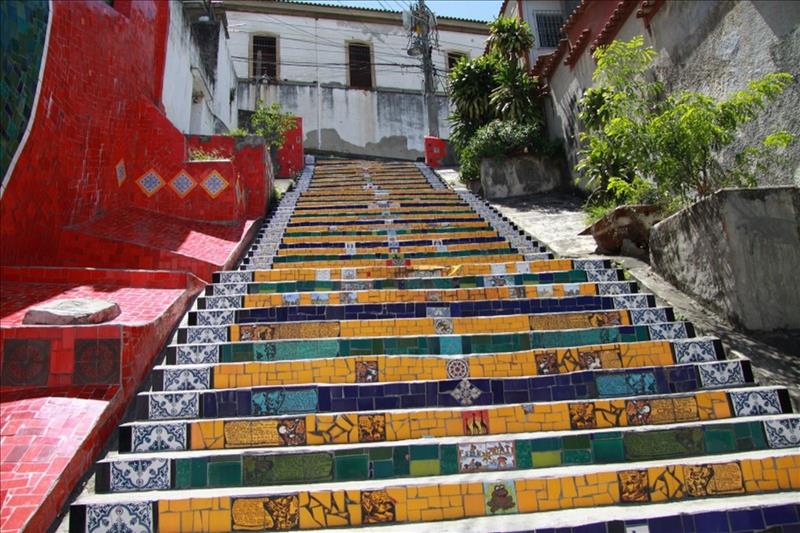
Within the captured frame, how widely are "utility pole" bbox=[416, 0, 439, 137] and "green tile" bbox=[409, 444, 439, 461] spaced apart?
15858mm

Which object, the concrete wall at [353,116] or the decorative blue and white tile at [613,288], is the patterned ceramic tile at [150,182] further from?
the concrete wall at [353,116]

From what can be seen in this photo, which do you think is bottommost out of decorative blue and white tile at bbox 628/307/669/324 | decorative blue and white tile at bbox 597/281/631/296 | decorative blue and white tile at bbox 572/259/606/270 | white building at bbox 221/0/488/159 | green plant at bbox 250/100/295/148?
decorative blue and white tile at bbox 628/307/669/324

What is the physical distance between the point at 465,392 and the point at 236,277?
308cm

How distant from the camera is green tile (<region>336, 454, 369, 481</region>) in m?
3.11

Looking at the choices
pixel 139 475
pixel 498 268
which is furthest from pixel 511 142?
pixel 139 475

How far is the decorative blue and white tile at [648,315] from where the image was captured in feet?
15.2

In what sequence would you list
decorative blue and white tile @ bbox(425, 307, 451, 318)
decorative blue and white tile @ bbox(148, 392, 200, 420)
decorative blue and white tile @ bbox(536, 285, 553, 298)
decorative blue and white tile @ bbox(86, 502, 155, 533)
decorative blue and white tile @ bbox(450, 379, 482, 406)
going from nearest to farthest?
decorative blue and white tile @ bbox(86, 502, 155, 533) → decorative blue and white tile @ bbox(148, 392, 200, 420) → decorative blue and white tile @ bbox(450, 379, 482, 406) → decorative blue and white tile @ bbox(425, 307, 451, 318) → decorative blue and white tile @ bbox(536, 285, 553, 298)

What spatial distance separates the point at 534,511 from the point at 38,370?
315 cm

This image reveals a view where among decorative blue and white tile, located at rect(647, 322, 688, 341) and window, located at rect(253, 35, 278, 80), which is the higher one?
window, located at rect(253, 35, 278, 80)

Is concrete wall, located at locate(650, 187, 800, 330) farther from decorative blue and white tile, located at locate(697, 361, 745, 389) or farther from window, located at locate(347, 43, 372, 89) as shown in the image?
window, located at locate(347, 43, 372, 89)

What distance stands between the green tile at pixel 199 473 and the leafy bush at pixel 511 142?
8970 mm

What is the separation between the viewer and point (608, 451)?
323 centimetres

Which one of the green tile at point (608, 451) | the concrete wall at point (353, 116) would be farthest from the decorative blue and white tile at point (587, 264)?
the concrete wall at point (353, 116)

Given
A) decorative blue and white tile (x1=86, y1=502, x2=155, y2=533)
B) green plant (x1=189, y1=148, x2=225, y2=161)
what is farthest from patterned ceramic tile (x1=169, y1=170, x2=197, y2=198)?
decorative blue and white tile (x1=86, y1=502, x2=155, y2=533)
